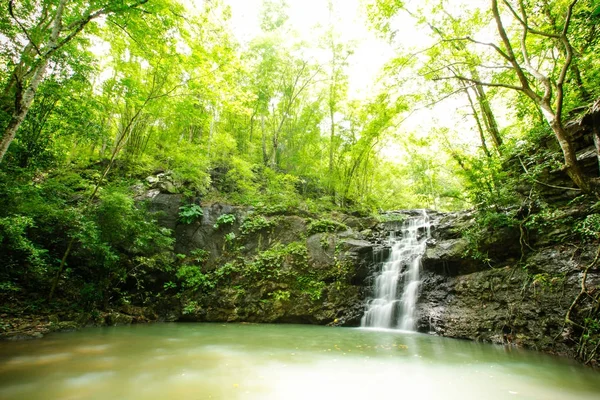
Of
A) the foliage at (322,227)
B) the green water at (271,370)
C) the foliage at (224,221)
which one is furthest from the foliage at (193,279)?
the foliage at (322,227)

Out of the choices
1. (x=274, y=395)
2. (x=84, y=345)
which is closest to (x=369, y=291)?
(x=274, y=395)

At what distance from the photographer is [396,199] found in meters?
21.7

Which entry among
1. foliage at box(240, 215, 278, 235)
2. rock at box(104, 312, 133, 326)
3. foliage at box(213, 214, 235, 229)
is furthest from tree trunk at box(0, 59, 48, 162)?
foliage at box(240, 215, 278, 235)

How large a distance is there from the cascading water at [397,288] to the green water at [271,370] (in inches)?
88.1

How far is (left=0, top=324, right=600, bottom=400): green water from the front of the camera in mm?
3094

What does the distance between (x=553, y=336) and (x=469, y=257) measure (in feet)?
8.21

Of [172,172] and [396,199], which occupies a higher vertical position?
[396,199]

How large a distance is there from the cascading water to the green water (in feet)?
7.34

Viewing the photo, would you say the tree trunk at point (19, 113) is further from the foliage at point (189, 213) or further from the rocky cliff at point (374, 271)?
the foliage at point (189, 213)

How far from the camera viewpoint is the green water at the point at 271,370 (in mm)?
3094

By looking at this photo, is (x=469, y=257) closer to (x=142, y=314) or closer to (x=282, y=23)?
(x=142, y=314)

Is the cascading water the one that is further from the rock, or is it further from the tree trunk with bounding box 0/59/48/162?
the tree trunk with bounding box 0/59/48/162

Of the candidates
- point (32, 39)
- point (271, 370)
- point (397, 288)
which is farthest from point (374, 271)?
point (32, 39)

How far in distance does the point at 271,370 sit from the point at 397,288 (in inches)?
240
